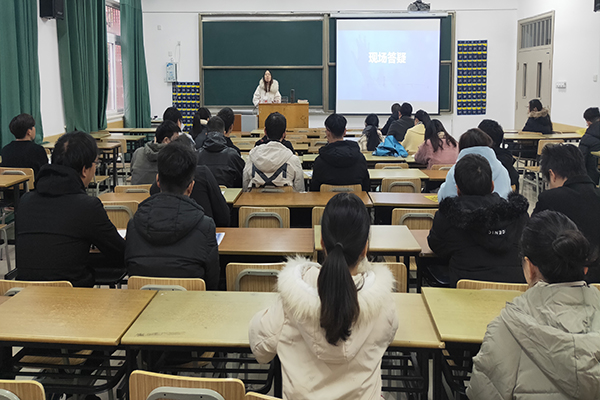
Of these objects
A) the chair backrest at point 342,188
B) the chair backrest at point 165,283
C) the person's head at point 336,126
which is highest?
the person's head at point 336,126

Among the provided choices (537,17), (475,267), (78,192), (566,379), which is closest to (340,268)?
(566,379)

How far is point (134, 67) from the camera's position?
35.9ft

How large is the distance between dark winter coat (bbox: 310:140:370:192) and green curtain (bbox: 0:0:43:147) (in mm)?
4152

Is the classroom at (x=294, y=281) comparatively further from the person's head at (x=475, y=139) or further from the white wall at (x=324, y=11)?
the white wall at (x=324, y=11)

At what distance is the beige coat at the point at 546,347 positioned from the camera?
59.0 inches

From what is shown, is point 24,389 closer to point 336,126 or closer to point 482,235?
point 482,235

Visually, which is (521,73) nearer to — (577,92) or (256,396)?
(577,92)

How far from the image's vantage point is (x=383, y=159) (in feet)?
20.9

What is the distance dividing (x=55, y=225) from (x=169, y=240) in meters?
0.59

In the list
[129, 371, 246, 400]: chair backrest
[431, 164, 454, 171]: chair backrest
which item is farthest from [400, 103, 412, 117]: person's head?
[129, 371, 246, 400]: chair backrest

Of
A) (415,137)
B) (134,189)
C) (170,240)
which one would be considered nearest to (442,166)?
(415,137)

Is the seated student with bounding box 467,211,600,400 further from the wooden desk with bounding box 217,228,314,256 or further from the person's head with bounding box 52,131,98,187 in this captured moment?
the person's head with bounding box 52,131,98,187

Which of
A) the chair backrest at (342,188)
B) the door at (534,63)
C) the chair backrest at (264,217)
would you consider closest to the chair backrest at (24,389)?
the chair backrest at (264,217)

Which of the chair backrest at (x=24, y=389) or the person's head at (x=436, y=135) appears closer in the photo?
the chair backrest at (x=24, y=389)
